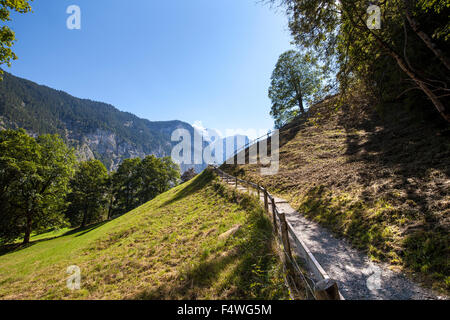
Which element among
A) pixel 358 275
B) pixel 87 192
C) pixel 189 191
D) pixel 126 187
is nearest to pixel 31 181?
pixel 87 192

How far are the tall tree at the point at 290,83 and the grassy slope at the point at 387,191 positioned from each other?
44.4ft

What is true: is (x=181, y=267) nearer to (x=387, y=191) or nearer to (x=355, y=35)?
(x=387, y=191)

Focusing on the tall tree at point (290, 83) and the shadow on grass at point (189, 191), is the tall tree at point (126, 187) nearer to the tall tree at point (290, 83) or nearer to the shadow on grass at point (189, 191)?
the shadow on grass at point (189, 191)

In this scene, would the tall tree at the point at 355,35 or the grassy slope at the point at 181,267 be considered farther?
the tall tree at the point at 355,35

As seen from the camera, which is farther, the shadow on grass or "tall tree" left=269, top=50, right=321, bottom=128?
"tall tree" left=269, top=50, right=321, bottom=128

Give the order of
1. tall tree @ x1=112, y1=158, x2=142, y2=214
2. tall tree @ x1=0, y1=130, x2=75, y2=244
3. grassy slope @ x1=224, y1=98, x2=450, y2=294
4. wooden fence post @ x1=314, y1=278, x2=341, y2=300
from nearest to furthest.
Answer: wooden fence post @ x1=314, y1=278, x2=341, y2=300
grassy slope @ x1=224, y1=98, x2=450, y2=294
tall tree @ x1=0, y1=130, x2=75, y2=244
tall tree @ x1=112, y1=158, x2=142, y2=214

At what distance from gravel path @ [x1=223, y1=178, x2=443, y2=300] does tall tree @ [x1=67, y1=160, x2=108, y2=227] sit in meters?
42.9

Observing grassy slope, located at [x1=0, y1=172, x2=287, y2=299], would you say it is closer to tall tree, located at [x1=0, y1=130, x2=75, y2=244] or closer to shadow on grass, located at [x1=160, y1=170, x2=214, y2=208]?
shadow on grass, located at [x1=160, y1=170, x2=214, y2=208]

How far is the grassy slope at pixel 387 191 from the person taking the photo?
14.1 ft

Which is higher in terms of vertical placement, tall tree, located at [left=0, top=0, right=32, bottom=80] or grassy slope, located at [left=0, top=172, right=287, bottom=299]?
tall tree, located at [left=0, top=0, right=32, bottom=80]

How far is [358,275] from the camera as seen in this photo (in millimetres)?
4012

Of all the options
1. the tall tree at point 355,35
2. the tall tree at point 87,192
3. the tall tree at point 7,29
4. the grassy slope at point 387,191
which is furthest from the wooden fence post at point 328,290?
the tall tree at point 87,192

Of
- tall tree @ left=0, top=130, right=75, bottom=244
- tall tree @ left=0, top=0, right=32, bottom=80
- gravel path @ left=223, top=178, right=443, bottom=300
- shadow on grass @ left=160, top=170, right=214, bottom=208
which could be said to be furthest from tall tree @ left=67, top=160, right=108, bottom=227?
gravel path @ left=223, top=178, right=443, bottom=300

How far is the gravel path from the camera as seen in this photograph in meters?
3.36
